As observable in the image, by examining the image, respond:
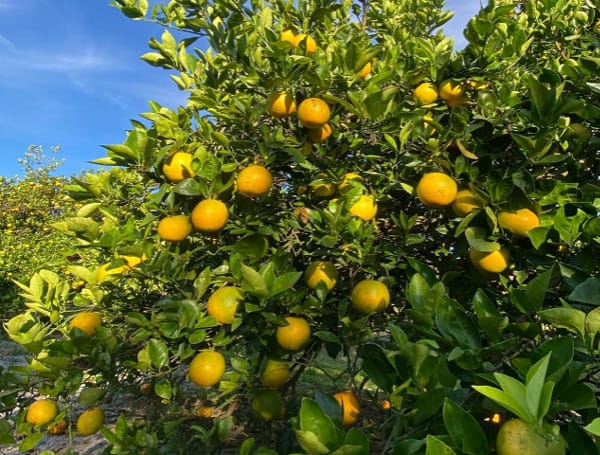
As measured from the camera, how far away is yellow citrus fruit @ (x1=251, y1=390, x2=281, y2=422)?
1.65 m

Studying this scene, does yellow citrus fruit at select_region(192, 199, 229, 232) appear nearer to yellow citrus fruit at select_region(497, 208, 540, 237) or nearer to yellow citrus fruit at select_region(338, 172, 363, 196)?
yellow citrus fruit at select_region(338, 172, 363, 196)

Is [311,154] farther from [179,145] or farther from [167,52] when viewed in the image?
[167,52]

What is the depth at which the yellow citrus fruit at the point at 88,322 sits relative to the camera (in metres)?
1.69

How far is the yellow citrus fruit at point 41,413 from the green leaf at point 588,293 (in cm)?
161

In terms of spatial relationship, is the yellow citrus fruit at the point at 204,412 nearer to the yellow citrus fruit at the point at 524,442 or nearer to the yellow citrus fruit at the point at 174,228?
the yellow citrus fruit at the point at 174,228

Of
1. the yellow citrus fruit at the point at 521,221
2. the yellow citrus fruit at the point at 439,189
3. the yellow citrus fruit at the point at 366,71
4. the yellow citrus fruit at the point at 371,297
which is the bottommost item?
the yellow citrus fruit at the point at 371,297

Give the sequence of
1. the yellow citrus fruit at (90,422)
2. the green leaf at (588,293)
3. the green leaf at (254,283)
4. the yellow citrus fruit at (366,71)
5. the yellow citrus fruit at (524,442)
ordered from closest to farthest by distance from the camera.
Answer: the yellow citrus fruit at (524,442) < the green leaf at (588,293) < the green leaf at (254,283) < the yellow citrus fruit at (90,422) < the yellow citrus fruit at (366,71)

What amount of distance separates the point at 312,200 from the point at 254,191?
335 millimetres

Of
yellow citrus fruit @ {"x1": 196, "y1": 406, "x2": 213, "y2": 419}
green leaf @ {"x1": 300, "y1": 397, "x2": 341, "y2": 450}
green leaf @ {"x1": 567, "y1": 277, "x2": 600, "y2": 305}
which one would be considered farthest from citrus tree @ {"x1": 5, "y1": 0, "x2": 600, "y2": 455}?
yellow citrus fruit @ {"x1": 196, "y1": 406, "x2": 213, "y2": 419}

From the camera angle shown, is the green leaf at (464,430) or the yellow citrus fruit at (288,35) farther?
the yellow citrus fruit at (288,35)

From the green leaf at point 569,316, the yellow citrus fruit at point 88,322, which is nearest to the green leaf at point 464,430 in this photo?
the green leaf at point 569,316

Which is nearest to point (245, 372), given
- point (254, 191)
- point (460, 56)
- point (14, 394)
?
point (254, 191)

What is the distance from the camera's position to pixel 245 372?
5.26 ft

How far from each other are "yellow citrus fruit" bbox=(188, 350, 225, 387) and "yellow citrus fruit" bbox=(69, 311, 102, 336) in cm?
46
